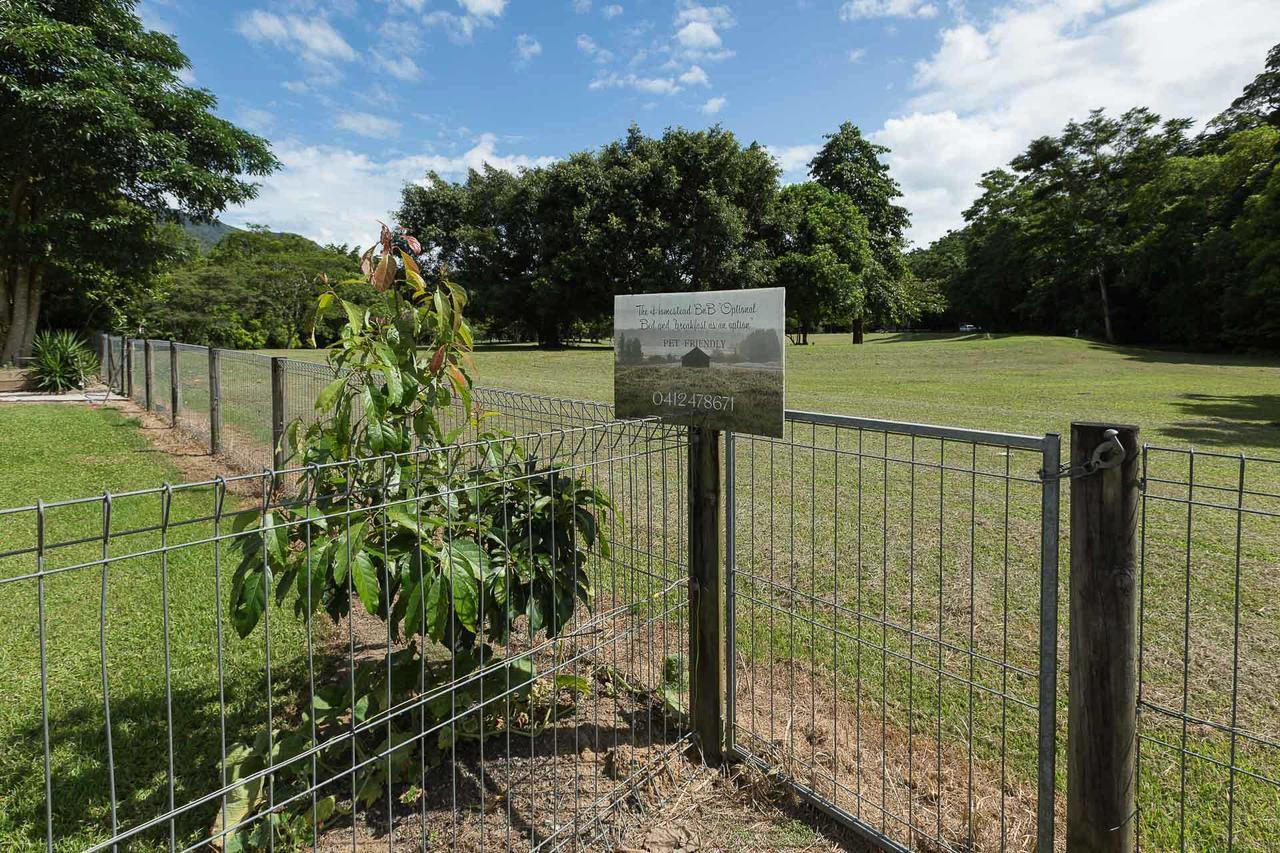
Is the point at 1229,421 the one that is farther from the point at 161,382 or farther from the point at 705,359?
the point at 161,382

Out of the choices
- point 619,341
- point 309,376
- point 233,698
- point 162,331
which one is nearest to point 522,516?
point 619,341

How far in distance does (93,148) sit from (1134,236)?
1645 inches

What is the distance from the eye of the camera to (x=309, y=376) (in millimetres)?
5953

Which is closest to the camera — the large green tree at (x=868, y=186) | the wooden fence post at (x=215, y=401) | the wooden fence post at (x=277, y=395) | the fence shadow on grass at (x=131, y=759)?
the fence shadow on grass at (x=131, y=759)

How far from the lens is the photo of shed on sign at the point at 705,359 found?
2.25 meters

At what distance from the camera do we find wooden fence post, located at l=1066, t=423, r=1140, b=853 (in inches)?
62.9

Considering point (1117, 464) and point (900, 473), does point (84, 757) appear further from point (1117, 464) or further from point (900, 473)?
point (900, 473)

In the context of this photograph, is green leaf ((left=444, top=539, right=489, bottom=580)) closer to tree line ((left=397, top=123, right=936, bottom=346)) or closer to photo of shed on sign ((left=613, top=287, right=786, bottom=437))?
photo of shed on sign ((left=613, top=287, right=786, bottom=437))

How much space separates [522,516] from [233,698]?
1.67 m

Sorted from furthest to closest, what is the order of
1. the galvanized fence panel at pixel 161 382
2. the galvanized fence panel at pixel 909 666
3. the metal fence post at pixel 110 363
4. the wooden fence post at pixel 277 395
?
the metal fence post at pixel 110 363 → the galvanized fence panel at pixel 161 382 → the wooden fence post at pixel 277 395 → the galvanized fence panel at pixel 909 666

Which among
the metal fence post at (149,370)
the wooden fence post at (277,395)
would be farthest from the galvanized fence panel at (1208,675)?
the metal fence post at (149,370)

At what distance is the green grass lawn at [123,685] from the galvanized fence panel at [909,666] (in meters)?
1.82

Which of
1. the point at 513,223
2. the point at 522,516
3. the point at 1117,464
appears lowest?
the point at 522,516

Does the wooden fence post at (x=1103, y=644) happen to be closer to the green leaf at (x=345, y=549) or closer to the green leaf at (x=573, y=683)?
the green leaf at (x=573, y=683)
